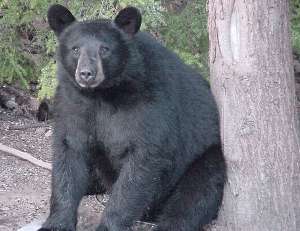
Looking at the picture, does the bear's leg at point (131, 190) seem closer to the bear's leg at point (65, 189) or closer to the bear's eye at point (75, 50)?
the bear's leg at point (65, 189)

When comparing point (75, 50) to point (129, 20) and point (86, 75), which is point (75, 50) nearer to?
point (86, 75)

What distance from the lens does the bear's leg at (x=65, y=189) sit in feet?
20.1

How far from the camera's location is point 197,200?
245 inches

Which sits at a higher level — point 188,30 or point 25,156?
point 188,30

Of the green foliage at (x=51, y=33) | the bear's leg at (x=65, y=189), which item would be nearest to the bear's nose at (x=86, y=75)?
the bear's leg at (x=65, y=189)

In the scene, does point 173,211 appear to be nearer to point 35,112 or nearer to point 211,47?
point 211,47

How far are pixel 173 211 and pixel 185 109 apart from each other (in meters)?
0.89

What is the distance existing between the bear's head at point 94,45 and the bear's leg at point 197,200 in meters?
1.11

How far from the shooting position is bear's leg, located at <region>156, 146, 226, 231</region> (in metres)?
6.21

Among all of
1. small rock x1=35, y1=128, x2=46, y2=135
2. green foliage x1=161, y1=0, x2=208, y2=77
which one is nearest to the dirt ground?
small rock x1=35, y1=128, x2=46, y2=135

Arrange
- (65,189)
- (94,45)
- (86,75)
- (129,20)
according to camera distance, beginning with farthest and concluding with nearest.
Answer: (65,189) → (129,20) → (94,45) → (86,75)

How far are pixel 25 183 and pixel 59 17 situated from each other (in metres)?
2.23

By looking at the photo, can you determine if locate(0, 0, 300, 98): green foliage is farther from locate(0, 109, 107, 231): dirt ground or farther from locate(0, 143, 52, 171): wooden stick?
locate(0, 143, 52, 171): wooden stick

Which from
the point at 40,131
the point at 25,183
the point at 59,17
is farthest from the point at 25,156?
the point at 59,17
